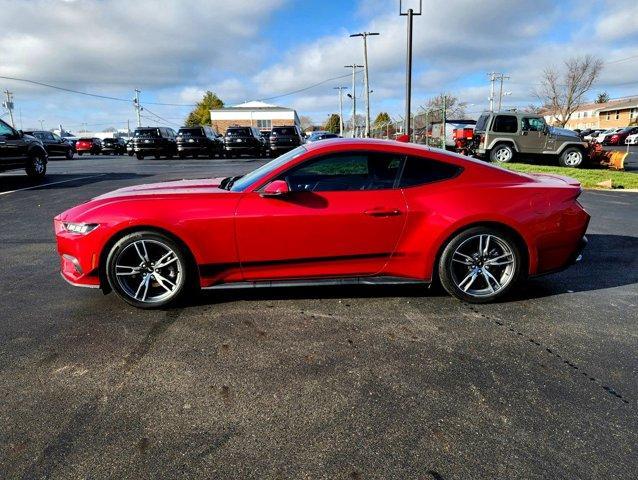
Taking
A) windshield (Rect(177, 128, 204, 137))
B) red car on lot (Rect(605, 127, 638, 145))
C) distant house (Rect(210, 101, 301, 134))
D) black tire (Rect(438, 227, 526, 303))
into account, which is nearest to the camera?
black tire (Rect(438, 227, 526, 303))

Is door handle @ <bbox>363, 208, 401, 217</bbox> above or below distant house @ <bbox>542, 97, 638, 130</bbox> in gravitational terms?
below

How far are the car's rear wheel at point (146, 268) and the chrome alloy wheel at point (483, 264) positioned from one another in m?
2.35

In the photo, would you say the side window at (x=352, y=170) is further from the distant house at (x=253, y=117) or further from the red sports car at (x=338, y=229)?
the distant house at (x=253, y=117)

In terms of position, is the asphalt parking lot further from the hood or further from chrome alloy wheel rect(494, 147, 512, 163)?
chrome alloy wheel rect(494, 147, 512, 163)

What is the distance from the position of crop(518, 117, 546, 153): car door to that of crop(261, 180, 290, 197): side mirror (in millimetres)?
15463

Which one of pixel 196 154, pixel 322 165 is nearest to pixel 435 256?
pixel 322 165

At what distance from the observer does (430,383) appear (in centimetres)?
266

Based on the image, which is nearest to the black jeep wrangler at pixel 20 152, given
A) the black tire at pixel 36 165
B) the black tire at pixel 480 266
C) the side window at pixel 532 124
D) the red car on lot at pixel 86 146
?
the black tire at pixel 36 165

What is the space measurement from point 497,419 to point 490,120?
16.2m

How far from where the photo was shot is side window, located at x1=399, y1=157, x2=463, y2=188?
3.82 meters

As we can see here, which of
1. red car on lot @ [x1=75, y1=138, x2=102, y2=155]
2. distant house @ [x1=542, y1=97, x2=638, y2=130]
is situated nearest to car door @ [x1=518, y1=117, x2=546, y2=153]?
red car on lot @ [x1=75, y1=138, x2=102, y2=155]

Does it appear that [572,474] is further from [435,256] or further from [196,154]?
[196,154]

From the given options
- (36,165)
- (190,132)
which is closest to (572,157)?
(36,165)

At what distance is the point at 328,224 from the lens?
362 cm
